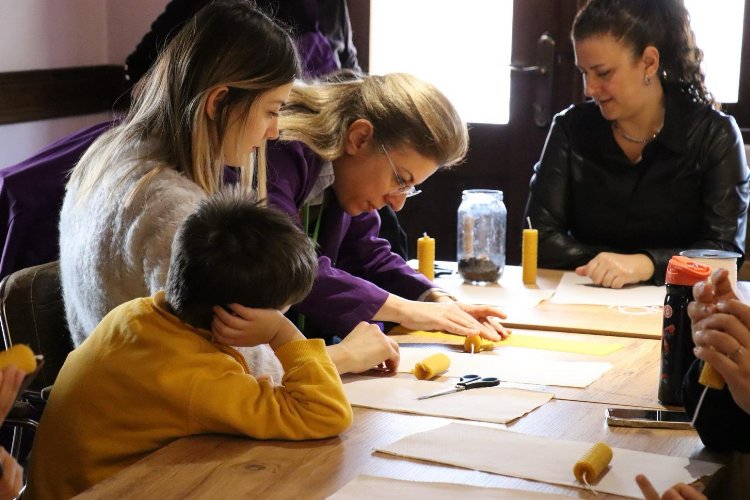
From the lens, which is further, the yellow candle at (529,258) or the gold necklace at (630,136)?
the gold necklace at (630,136)

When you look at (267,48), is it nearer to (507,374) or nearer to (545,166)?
(507,374)

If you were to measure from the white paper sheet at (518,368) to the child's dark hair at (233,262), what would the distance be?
0.48 m

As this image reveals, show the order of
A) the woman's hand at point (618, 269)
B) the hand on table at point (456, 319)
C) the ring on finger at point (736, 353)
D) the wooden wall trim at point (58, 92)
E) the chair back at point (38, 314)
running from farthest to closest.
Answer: the wooden wall trim at point (58, 92) → the woman's hand at point (618, 269) → the hand on table at point (456, 319) → the chair back at point (38, 314) → the ring on finger at point (736, 353)

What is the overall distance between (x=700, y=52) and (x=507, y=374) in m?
1.56

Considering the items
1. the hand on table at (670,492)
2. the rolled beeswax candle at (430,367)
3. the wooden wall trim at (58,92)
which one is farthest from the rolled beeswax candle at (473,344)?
the wooden wall trim at (58,92)

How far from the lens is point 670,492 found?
128cm

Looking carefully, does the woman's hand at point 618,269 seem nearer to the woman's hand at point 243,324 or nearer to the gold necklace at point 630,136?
the gold necklace at point 630,136

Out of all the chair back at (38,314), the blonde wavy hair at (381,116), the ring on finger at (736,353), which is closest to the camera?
the ring on finger at (736,353)

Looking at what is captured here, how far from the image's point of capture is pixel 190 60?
6.23 ft

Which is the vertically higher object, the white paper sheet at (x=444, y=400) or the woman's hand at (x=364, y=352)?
the woman's hand at (x=364, y=352)

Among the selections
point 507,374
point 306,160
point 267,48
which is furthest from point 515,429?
point 306,160

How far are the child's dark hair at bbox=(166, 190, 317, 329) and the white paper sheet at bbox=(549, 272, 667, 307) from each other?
1.15m

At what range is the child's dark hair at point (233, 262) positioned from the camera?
4.92ft

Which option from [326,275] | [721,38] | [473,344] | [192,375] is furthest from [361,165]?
[721,38]
